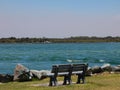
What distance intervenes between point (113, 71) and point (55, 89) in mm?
11573

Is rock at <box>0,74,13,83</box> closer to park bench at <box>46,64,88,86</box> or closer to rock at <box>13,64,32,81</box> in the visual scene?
rock at <box>13,64,32,81</box>

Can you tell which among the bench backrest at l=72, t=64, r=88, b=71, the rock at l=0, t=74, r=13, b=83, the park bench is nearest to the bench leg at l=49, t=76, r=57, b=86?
the park bench

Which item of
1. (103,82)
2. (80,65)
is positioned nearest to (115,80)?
(103,82)

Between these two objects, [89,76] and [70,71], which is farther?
[89,76]

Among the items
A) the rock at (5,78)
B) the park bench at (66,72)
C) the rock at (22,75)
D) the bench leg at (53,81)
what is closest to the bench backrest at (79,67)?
the park bench at (66,72)

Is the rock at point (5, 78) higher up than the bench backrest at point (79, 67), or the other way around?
the bench backrest at point (79, 67)

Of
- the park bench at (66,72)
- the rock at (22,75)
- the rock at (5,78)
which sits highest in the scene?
the park bench at (66,72)

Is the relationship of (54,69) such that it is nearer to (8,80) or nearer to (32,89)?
(32,89)

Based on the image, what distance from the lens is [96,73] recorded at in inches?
1147

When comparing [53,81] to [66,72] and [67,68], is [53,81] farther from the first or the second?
[67,68]

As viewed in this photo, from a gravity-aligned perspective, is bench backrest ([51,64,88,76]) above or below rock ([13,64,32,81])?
above

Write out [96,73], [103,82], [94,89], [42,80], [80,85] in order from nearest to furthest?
[94,89]
[80,85]
[103,82]
[42,80]
[96,73]

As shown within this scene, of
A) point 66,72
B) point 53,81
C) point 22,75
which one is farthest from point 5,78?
point 66,72

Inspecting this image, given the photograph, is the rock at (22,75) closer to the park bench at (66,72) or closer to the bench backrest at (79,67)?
the park bench at (66,72)
